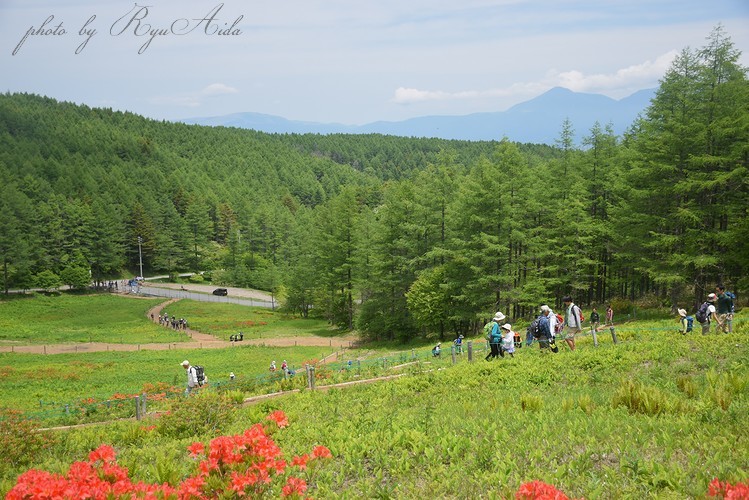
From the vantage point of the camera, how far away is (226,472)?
236 inches

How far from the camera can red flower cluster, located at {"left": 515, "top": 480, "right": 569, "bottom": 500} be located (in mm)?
4645

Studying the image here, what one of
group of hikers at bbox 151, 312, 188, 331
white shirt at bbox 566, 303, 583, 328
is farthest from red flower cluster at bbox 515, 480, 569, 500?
group of hikers at bbox 151, 312, 188, 331

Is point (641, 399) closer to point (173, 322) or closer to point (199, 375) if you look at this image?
point (199, 375)

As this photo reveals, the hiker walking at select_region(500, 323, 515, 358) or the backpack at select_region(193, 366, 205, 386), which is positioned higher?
the hiker walking at select_region(500, 323, 515, 358)

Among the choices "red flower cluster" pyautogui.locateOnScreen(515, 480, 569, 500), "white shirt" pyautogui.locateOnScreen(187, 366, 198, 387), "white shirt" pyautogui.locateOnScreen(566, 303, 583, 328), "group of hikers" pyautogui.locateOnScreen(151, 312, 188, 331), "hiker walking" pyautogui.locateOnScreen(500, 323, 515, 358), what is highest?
"red flower cluster" pyautogui.locateOnScreen(515, 480, 569, 500)

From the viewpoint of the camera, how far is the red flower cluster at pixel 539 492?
4645 mm

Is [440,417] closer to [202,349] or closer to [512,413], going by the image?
[512,413]

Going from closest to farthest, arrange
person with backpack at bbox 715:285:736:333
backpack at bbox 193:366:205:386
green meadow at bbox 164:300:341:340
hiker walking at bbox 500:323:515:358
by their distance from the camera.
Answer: hiker walking at bbox 500:323:515:358 → person with backpack at bbox 715:285:736:333 → backpack at bbox 193:366:205:386 → green meadow at bbox 164:300:341:340

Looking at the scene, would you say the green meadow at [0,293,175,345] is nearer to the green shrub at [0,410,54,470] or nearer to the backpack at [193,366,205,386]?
the backpack at [193,366,205,386]

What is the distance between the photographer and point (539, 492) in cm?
477

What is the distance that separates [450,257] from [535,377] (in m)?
28.6

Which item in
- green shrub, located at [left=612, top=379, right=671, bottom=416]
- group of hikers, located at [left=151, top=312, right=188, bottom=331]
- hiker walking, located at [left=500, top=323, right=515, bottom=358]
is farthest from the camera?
group of hikers, located at [left=151, top=312, right=188, bottom=331]

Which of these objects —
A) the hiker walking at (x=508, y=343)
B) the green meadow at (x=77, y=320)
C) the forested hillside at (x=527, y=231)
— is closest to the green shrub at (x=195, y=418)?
the hiker walking at (x=508, y=343)

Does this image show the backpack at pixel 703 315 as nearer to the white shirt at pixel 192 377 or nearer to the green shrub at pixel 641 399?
the green shrub at pixel 641 399
